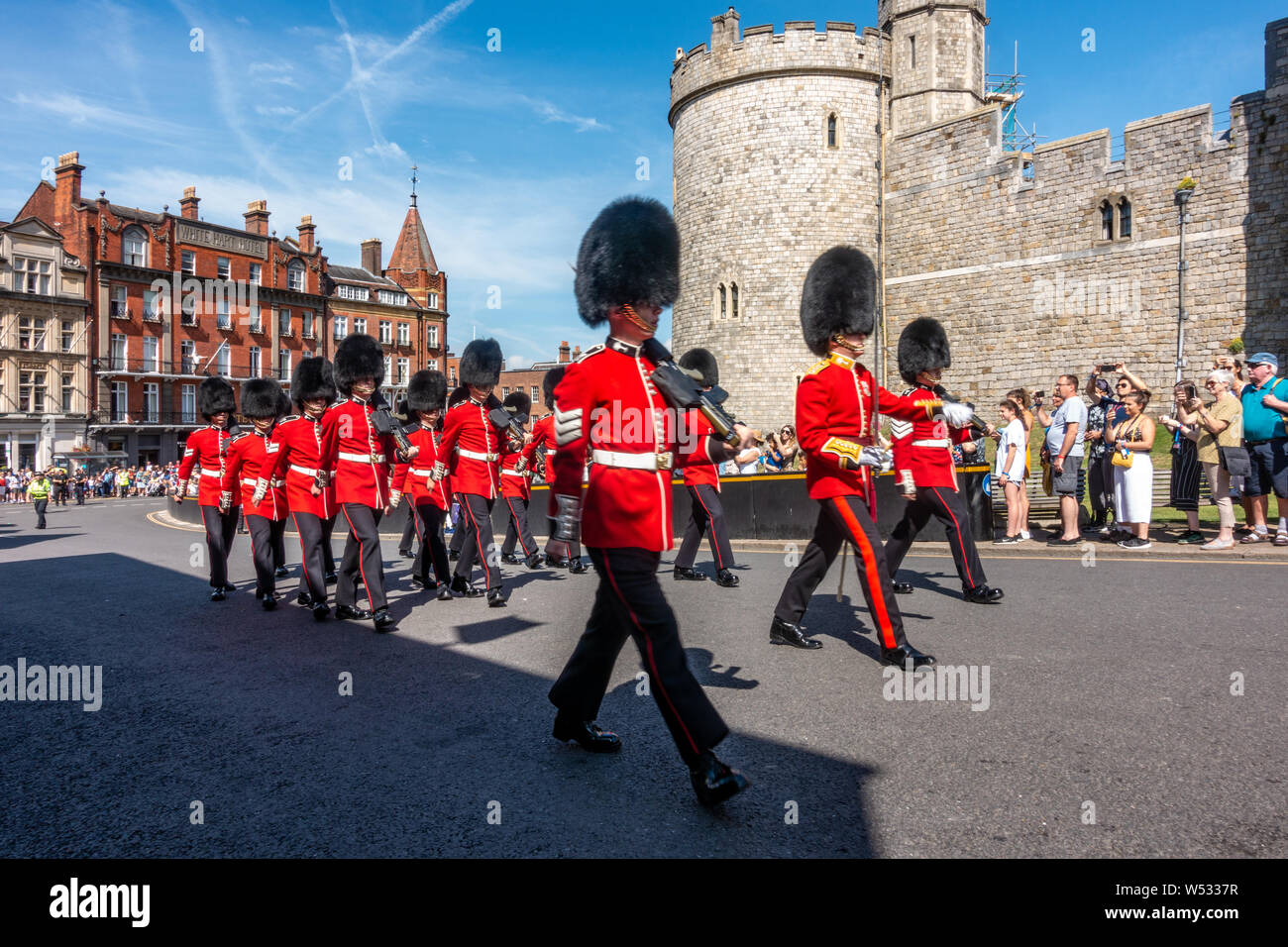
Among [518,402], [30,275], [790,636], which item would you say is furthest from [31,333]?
[790,636]

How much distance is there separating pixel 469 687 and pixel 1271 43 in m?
26.9

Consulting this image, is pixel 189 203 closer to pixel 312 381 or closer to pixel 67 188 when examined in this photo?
pixel 67 188

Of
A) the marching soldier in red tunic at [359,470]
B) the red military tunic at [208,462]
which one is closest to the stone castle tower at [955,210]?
the red military tunic at [208,462]

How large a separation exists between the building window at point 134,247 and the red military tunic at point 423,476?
46.8 metres

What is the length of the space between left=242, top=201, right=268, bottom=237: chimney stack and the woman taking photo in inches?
2188

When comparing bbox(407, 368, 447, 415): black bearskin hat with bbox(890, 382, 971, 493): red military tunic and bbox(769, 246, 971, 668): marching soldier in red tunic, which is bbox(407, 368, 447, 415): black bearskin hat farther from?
bbox(890, 382, 971, 493): red military tunic

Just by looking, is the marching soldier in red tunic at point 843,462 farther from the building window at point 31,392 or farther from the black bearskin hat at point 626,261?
the building window at point 31,392

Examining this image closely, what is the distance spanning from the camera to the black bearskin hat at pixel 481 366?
8.48 metres

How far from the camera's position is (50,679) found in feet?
17.8

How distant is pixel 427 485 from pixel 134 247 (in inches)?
1936

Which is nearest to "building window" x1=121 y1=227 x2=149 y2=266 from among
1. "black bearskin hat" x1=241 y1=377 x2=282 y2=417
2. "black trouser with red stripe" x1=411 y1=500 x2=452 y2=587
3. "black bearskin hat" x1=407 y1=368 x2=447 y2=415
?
"black bearskin hat" x1=241 y1=377 x2=282 y2=417

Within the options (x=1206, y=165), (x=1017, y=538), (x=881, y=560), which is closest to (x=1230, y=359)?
(x=1017, y=538)
